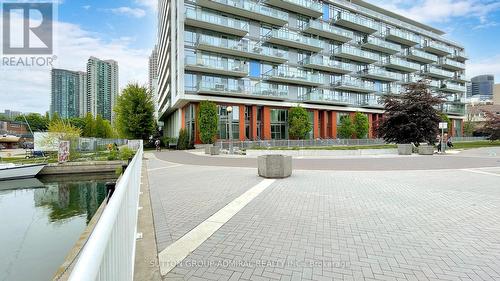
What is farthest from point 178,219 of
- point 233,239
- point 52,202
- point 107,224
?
point 52,202

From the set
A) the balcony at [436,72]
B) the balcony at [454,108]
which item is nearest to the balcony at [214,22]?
the balcony at [436,72]

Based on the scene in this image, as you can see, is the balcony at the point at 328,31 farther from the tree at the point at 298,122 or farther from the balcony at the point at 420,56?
the balcony at the point at 420,56

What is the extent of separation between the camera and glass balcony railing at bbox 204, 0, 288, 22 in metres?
36.2

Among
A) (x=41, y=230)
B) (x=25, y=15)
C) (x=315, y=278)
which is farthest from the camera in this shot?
(x=25, y=15)

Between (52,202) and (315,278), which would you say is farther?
(52,202)

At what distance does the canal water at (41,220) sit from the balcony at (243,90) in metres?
17.3

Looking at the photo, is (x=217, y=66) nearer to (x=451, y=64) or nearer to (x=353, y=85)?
(x=353, y=85)

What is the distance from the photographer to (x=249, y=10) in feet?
122

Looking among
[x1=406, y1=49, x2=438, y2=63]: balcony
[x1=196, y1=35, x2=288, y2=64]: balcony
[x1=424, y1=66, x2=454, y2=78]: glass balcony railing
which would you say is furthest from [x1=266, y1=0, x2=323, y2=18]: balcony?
[x1=424, y1=66, x2=454, y2=78]: glass balcony railing

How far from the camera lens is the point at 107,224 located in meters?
1.55

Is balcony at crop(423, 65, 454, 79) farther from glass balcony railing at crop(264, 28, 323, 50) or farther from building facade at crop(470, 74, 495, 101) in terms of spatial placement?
building facade at crop(470, 74, 495, 101)

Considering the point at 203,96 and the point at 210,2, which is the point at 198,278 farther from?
the point at 210,2

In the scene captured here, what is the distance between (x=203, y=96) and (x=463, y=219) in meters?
31.6

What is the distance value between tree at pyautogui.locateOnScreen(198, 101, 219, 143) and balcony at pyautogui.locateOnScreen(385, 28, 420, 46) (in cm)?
4307
